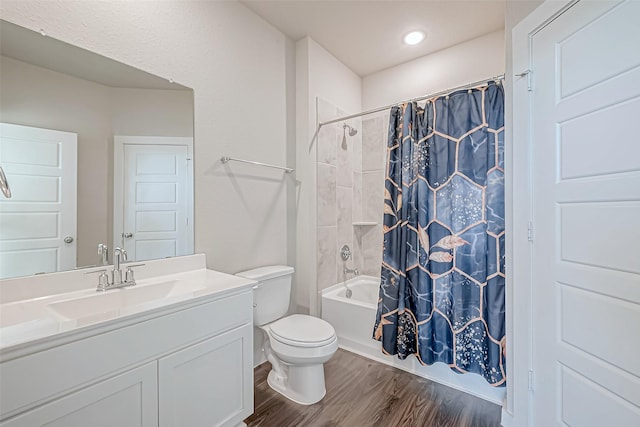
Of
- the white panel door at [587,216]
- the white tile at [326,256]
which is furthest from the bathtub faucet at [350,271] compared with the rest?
the white panel door at [587,216]

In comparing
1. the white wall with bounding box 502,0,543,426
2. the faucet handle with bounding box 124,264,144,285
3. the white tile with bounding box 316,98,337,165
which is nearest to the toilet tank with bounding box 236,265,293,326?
the faucet handle with bounding box 124,264,144,285

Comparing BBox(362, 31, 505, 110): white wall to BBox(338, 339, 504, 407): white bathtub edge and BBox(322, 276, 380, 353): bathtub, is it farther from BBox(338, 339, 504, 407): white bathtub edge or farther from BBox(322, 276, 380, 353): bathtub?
BBox(338, 339, 504, 407): white bathtub edge

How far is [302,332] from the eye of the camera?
1727mm

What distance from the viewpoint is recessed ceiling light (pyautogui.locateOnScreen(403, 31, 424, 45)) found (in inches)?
90.6

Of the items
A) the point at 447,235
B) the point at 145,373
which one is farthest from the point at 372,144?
the point at 145,373

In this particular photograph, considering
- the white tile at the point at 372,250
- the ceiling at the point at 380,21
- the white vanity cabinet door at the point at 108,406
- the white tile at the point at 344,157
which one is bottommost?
the white vanity cabinet door at the point at 108,406

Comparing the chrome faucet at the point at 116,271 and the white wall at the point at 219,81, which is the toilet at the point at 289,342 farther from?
the chrome faucet at the point at 116,271

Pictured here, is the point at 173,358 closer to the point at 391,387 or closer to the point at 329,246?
the point at 391,387

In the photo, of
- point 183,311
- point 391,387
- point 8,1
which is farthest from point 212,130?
point 391,387

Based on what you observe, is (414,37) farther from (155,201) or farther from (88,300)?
(88,300)

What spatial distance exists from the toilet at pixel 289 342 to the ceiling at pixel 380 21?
1.95 meters

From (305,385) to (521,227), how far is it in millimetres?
1518

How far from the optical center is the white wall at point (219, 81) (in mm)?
1304

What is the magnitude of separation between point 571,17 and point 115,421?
239 centimetres
